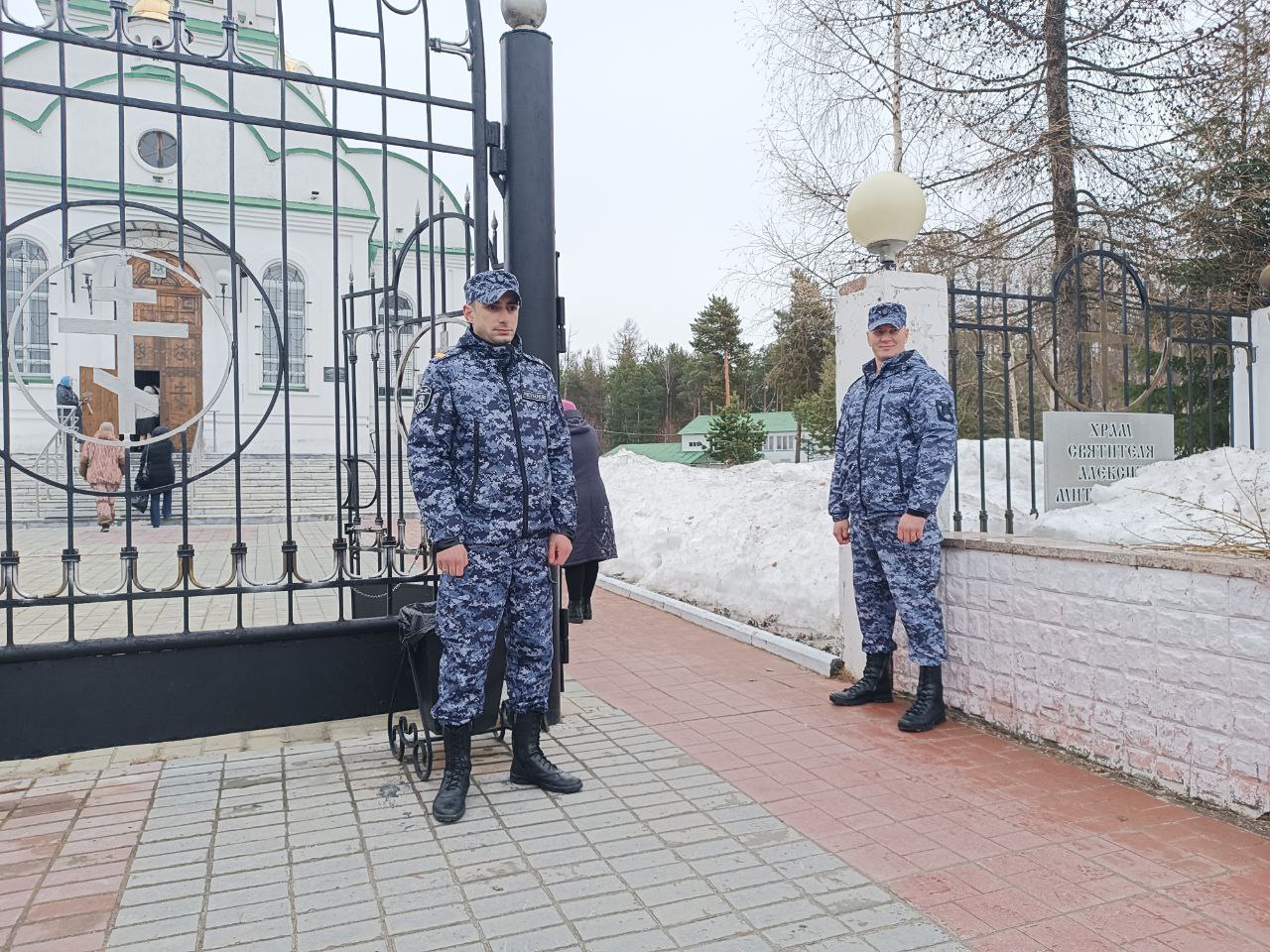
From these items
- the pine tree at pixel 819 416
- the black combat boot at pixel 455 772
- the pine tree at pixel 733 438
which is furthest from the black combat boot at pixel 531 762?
the pine tree at pixel 819 416

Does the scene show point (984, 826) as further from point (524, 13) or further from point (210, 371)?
point (210, 371)

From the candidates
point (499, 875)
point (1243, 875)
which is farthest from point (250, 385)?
point (1243, 875)

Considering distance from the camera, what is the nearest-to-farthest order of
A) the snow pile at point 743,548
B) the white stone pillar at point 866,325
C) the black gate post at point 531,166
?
the black gate post at point 531,166
the white stone pillar at point 866,325
the snow pile at point 743,548

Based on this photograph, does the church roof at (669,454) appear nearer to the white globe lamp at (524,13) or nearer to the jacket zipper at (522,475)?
the white globe lamp at (524,13)

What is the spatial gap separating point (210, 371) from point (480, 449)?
1923cm

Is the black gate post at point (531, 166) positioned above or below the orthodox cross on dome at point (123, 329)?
above

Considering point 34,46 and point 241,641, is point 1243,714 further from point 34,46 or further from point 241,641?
point 34,46

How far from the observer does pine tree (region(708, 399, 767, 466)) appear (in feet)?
121

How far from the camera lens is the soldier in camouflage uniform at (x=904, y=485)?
4.50m

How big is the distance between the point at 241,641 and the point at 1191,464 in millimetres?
4801

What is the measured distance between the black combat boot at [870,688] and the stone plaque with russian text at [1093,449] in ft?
4.20

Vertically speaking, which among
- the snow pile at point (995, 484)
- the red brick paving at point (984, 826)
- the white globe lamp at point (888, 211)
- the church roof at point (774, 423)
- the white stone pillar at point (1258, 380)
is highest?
the church roof at point (774, 423)

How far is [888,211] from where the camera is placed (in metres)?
5.33

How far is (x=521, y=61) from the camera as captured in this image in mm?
4574
